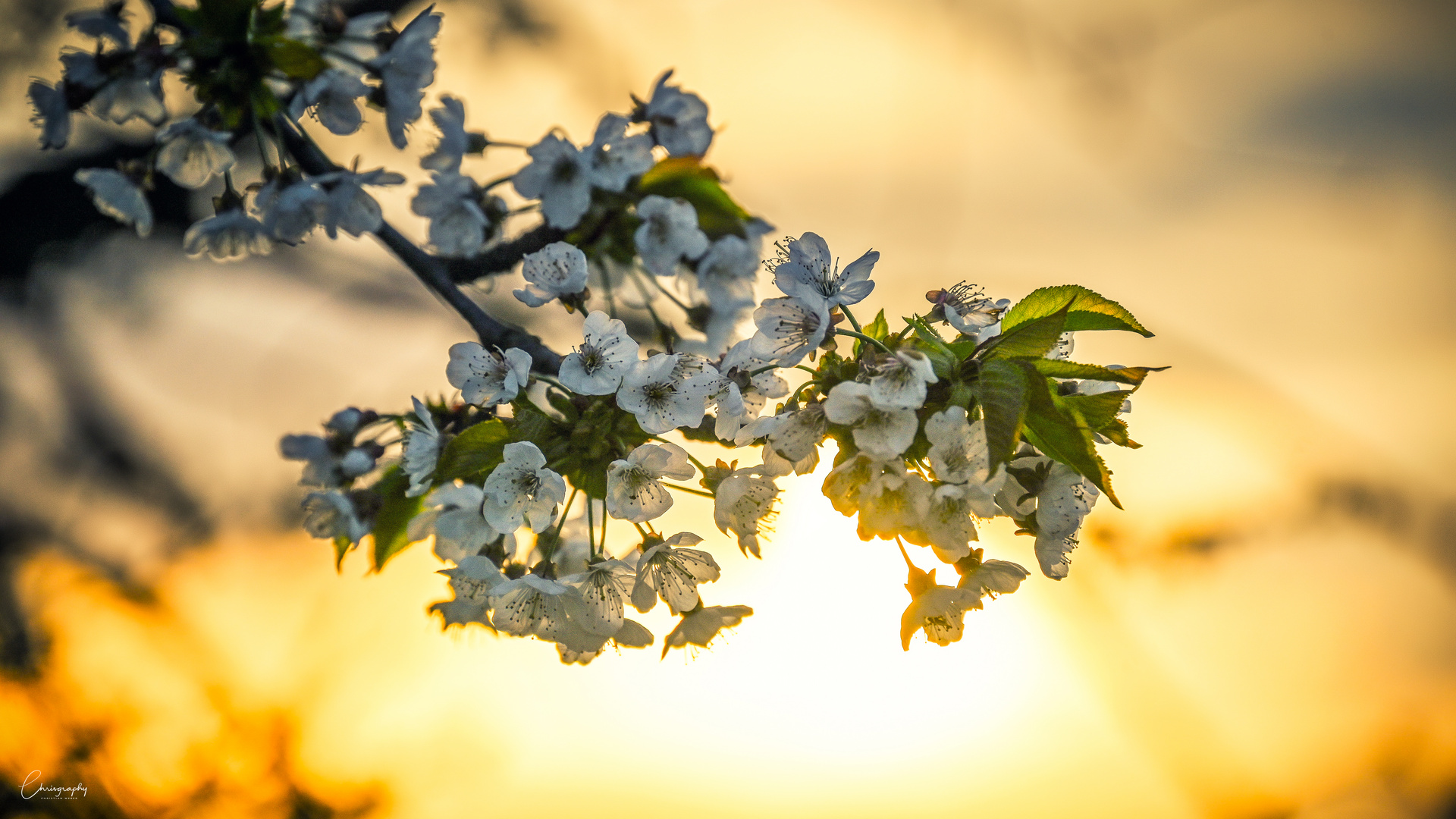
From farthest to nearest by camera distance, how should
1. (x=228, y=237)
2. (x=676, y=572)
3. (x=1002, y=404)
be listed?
(x=228, y=237) → (x=676, y=572) → (x=1002, y=404)

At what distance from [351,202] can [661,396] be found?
62 cm

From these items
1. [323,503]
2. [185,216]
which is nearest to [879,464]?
[323,503]

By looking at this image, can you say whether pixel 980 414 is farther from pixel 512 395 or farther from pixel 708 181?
pixel 708 181

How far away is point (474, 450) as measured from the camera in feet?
3.40

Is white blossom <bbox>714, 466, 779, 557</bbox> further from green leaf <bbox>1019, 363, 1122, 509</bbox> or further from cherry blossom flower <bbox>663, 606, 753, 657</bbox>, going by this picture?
green leaf <bbox>1019, 363, 1122, 509</bbox>

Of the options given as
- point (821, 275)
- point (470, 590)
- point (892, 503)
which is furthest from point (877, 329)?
point (470, 590)

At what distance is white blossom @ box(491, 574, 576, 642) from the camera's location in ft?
3.42

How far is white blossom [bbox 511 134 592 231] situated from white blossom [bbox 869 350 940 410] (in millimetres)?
643

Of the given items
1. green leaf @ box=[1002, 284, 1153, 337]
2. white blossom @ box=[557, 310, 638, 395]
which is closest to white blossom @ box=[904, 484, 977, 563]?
green leaf @ box=[1002, 284, 1153, 337]

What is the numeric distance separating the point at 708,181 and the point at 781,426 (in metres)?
0.68

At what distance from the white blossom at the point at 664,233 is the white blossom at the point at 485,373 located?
1.19 feet

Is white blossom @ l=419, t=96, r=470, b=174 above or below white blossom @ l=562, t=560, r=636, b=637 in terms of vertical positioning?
above

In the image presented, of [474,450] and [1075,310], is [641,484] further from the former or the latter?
[1075,310]

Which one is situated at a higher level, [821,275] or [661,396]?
[821,275]
